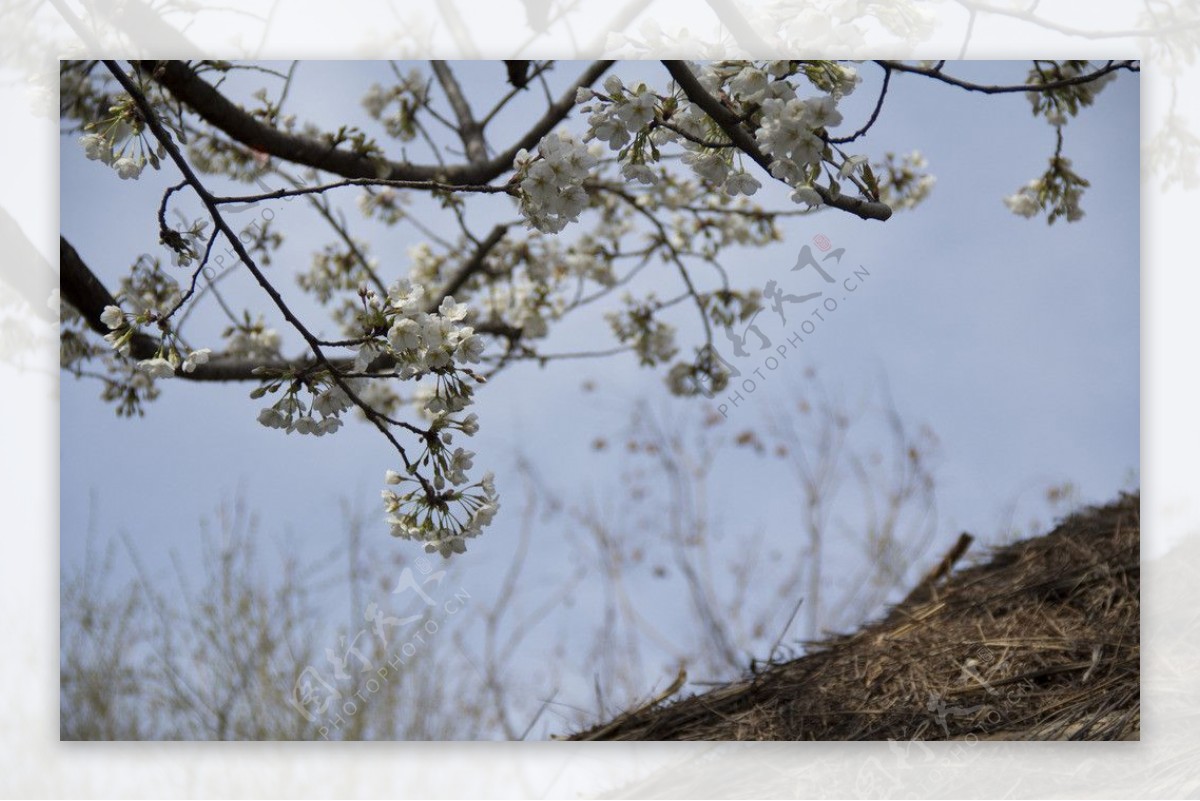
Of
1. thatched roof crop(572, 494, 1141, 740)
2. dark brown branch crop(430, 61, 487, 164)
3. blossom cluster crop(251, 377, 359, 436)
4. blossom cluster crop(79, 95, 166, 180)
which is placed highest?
dark brown branch crop(430, 61, 487, 164)

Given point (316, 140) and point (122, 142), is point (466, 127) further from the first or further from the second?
point (122, 142)

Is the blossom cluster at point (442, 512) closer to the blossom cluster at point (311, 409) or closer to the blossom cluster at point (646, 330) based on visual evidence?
the blossom cluster at point (311, 409)

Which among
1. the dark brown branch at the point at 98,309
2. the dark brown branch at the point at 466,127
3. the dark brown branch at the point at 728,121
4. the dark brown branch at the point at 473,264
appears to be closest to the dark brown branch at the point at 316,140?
the dark brown branch at the point at 466,127

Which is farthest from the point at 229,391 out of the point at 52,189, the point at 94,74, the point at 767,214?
the point at 767,214

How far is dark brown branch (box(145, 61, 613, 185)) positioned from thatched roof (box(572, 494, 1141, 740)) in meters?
1.16

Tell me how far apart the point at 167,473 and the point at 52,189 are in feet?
1.95

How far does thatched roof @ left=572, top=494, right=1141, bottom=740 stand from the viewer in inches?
75.2

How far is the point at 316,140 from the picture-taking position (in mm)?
2111

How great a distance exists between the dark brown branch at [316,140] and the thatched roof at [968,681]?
1.16 meters

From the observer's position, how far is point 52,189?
206 cm

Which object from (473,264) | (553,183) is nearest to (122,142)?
(553,183)

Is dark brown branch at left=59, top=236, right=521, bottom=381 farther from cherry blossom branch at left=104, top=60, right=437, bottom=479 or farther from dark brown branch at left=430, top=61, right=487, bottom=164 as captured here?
dark brown branch at left=430, top=61, right=487, bottom=164

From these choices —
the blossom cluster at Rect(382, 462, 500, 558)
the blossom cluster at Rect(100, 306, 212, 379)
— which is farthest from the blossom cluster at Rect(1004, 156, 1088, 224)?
the blossom cluster at Rect(100, 306, 212, 379)

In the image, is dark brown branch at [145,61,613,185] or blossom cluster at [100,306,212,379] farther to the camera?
dark brown branch at [145,61,613,185]
